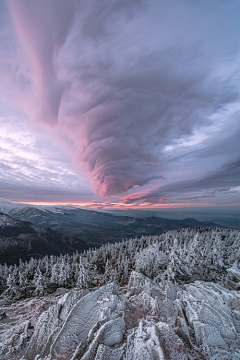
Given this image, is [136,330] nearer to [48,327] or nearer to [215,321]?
[215,321]

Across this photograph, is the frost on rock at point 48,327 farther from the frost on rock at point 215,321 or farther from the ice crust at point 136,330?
the frost on rock at point 215,321

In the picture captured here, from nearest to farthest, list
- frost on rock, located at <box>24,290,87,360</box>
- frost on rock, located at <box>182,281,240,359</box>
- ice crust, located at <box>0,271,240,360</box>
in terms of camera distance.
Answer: ice crust, located at <box>0,271,240,360</box>
frost on rock, located at <box>182,281,240,359</box>
frost on rock, located at <box>24,290,87,360</box>

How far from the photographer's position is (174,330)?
13289mm

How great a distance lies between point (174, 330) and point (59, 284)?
2602 inches

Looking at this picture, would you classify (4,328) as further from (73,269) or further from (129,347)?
(73,269)

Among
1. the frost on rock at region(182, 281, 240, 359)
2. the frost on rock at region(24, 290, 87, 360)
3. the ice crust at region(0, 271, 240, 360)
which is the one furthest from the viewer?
the frost on rock at region(24, 290, 87, 360)

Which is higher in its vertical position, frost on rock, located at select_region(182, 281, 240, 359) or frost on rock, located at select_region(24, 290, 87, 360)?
frost on rock, located at select_region(182, 281, 240, 359)

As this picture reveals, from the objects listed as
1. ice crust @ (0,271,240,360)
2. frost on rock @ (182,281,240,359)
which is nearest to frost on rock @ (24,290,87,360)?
ice crust @ (0,271,240,360)

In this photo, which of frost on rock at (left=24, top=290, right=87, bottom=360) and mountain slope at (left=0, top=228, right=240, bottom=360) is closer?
mountain slope at (left=0, top=228, right=240, bottom=360)

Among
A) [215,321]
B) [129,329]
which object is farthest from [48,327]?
[215,321]

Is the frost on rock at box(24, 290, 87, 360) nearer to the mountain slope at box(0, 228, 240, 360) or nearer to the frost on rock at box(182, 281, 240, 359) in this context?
the mountain slope at box(0, 228, 240, 360)

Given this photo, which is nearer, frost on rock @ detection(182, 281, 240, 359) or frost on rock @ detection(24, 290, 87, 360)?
frost on rock @ detection(182, 281, 240, 359)

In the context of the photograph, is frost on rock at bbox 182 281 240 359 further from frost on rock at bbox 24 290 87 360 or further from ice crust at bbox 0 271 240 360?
frost on rock at bbox 24 290 87 360

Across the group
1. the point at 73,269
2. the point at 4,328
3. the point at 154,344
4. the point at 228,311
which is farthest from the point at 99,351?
the point at 73,269
